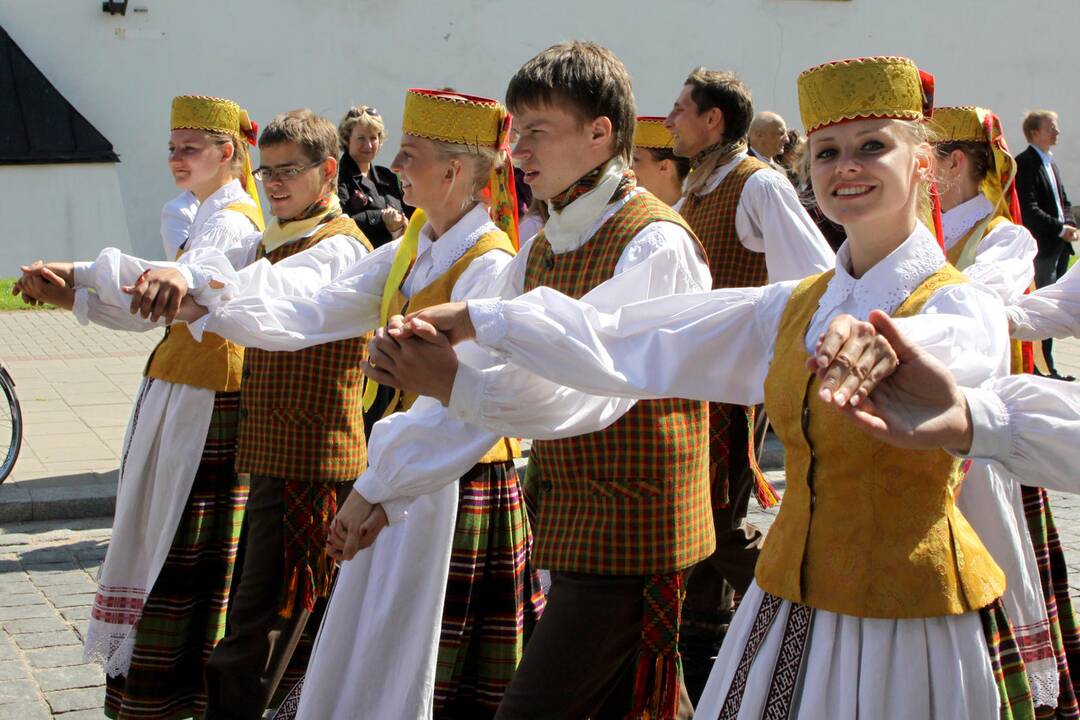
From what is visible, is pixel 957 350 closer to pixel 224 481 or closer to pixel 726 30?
pixel 224 481

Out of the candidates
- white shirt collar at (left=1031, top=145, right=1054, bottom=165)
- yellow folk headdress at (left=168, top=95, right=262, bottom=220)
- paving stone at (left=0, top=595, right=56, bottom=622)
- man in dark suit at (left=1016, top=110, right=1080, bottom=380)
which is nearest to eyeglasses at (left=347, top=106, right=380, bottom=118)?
yellow folk headdress at (left=168, top=95, right=262, bottom=220)

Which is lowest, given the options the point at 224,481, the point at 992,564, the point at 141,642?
the point at 141,642

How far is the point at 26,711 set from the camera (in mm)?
4066

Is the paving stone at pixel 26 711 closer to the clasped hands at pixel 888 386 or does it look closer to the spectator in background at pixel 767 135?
the clasped hands at pixel 888 386

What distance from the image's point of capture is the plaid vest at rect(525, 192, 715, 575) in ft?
9.71

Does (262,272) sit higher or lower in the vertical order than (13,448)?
higher

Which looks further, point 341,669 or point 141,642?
point 141,642

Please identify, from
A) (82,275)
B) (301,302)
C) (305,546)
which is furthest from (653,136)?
(82,275)

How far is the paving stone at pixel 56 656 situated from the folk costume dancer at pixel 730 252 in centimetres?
198

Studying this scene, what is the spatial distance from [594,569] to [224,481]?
172 centimetres

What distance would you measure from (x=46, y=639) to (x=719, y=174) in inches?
112

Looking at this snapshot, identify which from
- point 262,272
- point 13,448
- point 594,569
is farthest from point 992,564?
point 13,448

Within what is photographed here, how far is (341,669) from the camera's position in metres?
3.31

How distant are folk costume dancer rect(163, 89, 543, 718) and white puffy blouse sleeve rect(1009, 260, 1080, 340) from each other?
1.37 m
